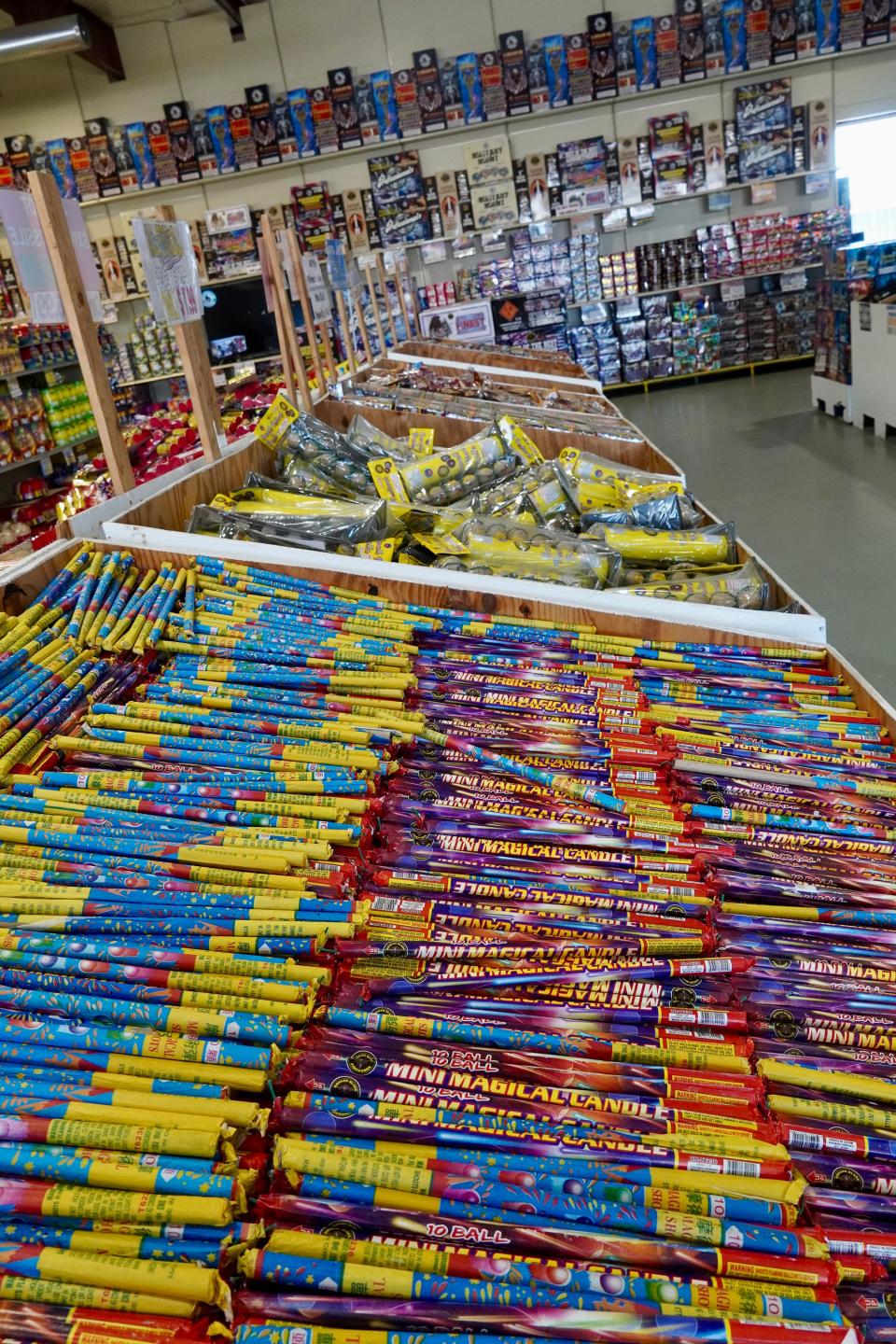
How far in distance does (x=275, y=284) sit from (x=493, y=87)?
27.2ft

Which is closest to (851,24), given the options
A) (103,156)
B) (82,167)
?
(103,156)

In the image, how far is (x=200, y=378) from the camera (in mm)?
2621

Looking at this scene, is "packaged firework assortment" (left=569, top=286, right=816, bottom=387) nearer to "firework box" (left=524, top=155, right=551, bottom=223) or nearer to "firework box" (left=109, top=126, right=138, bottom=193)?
"firework box" (left=524, top=155, right=551, bottom=223)

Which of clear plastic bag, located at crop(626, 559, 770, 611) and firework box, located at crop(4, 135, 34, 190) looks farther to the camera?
firework box, located at crop(4, 135, 34, 190)

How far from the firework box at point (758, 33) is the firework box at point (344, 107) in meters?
4.50

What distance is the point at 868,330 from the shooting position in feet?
21.1

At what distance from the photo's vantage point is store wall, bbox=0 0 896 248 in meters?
10.1

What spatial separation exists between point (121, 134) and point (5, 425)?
5793mm

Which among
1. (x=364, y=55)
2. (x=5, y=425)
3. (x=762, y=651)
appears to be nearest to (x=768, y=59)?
(x=364, y=55)

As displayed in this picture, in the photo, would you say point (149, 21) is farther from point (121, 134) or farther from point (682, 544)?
point (682, 544)

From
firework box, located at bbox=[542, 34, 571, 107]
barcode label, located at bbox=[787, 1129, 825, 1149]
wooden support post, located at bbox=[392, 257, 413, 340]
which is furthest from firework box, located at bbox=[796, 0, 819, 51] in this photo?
barcode label, located at bbox=[787, 1129, 825, 1149]

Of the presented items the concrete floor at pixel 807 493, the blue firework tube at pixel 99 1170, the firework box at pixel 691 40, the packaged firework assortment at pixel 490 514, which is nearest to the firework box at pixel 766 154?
the firework box at pixel 691 40

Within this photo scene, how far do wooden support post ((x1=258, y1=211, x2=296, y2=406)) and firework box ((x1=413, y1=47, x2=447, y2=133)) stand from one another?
7.91 metres

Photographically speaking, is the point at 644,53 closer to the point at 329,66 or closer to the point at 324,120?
the point at 329,66
